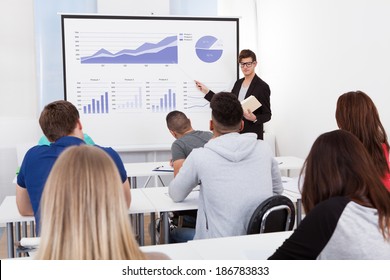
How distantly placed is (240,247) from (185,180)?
59 centimetres

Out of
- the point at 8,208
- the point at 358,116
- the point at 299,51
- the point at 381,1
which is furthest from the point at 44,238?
the point at 299,51

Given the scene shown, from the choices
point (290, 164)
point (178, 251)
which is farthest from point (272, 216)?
point (290, 164)

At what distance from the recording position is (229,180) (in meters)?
2.26

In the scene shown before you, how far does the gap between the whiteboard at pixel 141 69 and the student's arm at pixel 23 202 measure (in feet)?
8.81

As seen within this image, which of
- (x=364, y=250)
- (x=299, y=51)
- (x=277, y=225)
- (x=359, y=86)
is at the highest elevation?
(x=299, y=51)

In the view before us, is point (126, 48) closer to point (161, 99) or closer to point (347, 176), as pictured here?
point (161, 99)

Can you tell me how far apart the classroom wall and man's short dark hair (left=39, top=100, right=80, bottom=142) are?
8.61 feet

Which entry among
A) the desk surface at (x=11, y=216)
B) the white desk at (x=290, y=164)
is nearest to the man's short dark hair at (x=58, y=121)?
the desk surface at (x=11, y=216)

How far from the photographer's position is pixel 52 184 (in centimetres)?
105

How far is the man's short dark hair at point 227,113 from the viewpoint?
8.02 ft

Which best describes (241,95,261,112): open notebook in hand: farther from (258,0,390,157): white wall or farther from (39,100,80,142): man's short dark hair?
(39,100,80,142): man's short dark hair

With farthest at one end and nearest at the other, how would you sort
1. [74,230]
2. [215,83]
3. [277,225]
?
[215,83] → [277,225] → [74,230]

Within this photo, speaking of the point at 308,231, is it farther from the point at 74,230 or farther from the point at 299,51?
the point at 299,51

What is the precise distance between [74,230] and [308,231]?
2.28 ft
